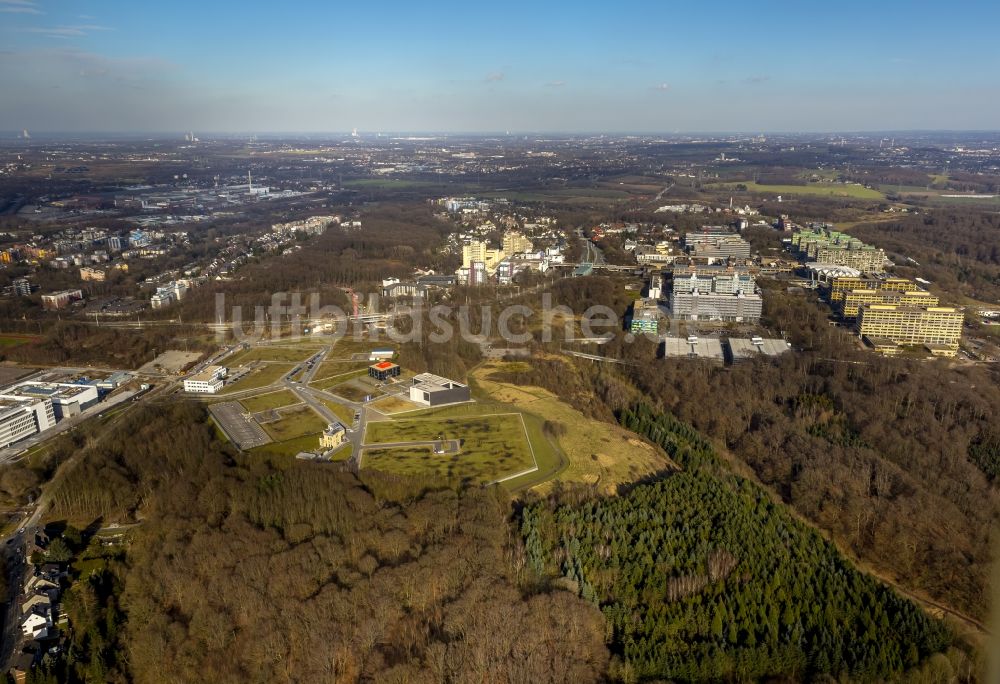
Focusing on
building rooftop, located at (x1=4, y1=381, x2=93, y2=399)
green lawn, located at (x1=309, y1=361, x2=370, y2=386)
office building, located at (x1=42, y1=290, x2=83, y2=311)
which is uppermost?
office building, located at (x1=42, y1=290, x2=83, y2=311)

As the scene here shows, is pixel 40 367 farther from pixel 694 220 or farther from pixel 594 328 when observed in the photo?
pixel 694 220

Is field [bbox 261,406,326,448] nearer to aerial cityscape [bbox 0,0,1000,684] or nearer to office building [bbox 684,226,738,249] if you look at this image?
aerial cityscape [bbox 0,0,1000,684]

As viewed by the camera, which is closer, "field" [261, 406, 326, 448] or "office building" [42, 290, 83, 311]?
"field" [261, 406, 326, 448]

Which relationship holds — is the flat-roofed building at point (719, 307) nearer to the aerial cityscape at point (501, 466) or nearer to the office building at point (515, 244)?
the aerial cityscape at point (501, 466)

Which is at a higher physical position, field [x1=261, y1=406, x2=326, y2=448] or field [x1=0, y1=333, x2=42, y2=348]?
field [x1=0, y1=333, x2=42, y2=348]

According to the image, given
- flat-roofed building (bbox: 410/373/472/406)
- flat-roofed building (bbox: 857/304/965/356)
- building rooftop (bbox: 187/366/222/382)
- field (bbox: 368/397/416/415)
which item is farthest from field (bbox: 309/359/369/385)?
flat-roofed building (bbox: 857/304/965/356)

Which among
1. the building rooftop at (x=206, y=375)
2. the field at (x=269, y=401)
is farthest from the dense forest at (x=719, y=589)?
the building rooftop at (x=206, y=375)

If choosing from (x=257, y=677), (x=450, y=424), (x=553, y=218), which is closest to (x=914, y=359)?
(x=450, y=424)
